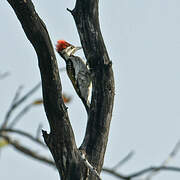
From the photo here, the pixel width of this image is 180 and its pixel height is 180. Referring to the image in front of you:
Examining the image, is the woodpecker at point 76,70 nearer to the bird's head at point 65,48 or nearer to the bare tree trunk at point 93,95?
the bird's head at point 65,48

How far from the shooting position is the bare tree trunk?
3625mm

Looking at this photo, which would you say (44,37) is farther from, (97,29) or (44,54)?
(97,29)

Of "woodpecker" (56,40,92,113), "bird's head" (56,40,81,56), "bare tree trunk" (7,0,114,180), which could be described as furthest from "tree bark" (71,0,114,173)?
"bird's head" (56,40,81,56)

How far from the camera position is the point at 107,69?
4293mm

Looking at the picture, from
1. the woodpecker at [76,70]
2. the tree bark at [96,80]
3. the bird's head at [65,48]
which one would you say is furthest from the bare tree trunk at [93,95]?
the bird's head at [65,48]

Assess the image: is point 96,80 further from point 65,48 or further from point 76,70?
point 65,48

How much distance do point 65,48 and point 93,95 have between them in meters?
3.41

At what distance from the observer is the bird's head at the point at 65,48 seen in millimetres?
7598

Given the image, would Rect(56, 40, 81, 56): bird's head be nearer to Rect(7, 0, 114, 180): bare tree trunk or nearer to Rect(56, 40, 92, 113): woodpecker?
Rect(56, 40, 92, 113): woodpecker

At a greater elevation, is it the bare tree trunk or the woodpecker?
the woodpecker

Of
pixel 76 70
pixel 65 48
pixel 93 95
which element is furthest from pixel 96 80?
pixel 65 48

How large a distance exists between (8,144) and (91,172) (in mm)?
1078

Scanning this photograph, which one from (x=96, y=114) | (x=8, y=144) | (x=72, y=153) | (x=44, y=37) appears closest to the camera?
(x=44, y=37)

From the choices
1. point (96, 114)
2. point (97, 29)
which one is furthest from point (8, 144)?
point (97, 29)
